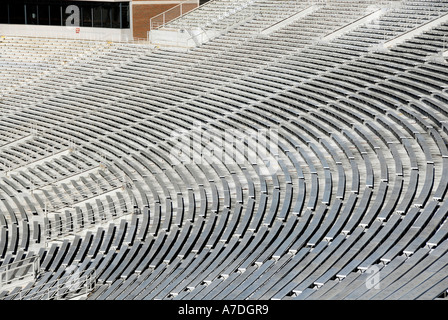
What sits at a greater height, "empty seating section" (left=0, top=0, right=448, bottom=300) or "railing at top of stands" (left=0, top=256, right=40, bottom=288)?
"empty seating section" (left=0, top=0, right=448, bottom=300)

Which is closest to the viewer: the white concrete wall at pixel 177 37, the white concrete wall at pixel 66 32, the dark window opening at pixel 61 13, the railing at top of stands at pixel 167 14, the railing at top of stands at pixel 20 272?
the railing at top of stands at pixel 20 272

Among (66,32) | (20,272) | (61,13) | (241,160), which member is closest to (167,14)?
(66,32)

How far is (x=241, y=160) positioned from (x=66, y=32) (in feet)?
68.9

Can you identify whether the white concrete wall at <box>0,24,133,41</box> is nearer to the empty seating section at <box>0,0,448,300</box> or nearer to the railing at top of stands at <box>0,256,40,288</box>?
A: the empty seating section at <box>0,0,448,300</box>

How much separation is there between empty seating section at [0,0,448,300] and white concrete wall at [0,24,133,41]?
1.87m

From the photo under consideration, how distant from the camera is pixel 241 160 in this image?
63.6ft

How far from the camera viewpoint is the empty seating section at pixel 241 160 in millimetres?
12375

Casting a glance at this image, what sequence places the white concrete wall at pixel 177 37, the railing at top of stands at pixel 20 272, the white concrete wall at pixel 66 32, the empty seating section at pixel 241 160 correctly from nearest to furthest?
the empty seating section at pixel 241 160
the railing at top of stands at pixel 20 272
the white concrete wall at pixel 177 37
the white concrete wall at pixel 66 32

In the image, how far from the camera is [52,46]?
36.2 metres

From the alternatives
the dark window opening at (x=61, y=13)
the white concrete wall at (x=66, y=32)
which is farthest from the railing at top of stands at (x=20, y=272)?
the dark window opening at (x=61, y=13)

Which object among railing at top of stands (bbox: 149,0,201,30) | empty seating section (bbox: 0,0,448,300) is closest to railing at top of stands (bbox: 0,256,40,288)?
empty seating section (bbox: 0,0,448,300)

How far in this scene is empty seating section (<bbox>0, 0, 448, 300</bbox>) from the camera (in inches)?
487

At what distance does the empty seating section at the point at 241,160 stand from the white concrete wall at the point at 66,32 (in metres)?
1.87

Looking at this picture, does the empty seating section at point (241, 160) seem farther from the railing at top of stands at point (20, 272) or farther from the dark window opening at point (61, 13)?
the dark window opening at point (61, 13)
